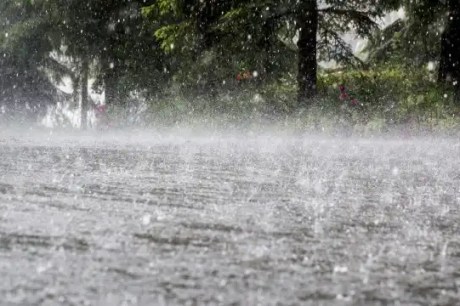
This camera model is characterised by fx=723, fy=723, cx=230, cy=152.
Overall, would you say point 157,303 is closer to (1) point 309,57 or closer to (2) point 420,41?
(1) point 309,57

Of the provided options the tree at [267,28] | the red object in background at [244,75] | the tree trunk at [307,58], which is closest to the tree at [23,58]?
the tree at [267,28]

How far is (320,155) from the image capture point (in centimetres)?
902

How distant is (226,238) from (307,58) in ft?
46.1

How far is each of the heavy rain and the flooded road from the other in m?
0.01

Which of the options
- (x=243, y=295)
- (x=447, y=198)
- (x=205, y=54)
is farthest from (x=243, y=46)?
(x=243, y=295)

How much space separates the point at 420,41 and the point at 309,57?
9.02 ft

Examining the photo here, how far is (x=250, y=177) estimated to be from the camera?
5949mm

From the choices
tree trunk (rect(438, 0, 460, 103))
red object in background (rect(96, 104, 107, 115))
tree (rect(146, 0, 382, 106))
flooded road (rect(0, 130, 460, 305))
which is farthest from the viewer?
red object in background (rect(96, 104, 107, 115))

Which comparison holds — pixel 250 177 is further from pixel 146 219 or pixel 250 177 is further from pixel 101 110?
pixel 101 110

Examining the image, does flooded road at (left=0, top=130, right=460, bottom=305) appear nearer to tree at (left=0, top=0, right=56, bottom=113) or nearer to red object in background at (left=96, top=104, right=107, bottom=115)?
red object in background at (left=96, top=104, right=107, bottom=115)

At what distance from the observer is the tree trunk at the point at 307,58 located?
16.3m

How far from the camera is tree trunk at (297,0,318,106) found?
53.4 ft

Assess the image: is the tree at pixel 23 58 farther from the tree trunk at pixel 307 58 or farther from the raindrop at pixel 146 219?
the raindrop at pixel 146 219

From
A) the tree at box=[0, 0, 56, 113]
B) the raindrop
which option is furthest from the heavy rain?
the tree at box=[0, 0, 56, 113]
